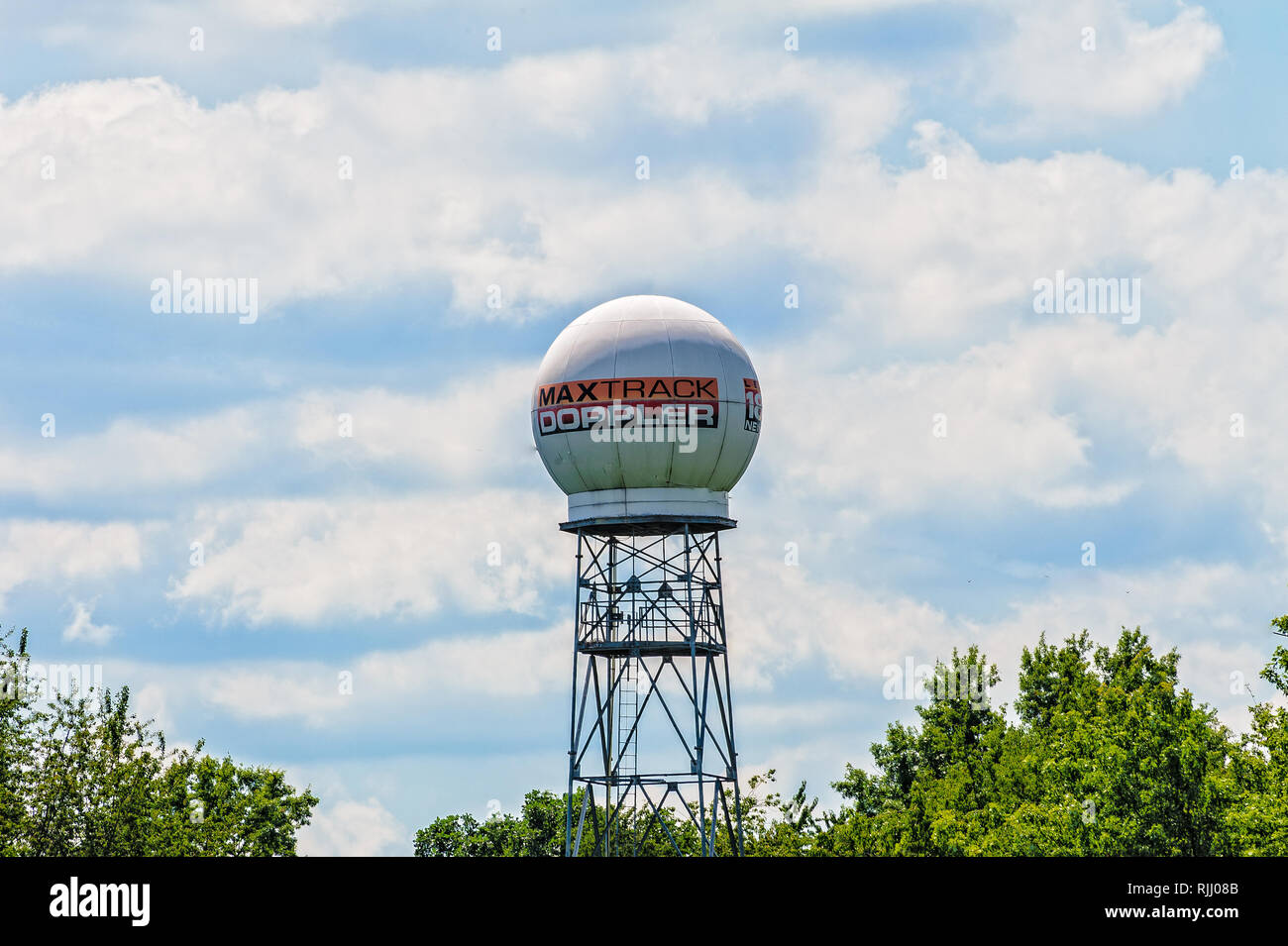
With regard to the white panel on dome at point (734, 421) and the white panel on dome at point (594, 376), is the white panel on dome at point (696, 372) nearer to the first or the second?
the white panel on dome at point (734, 421)

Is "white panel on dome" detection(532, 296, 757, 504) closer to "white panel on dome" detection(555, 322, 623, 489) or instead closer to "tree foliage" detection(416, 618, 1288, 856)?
"white panel on dome" detection(555, 322, 623, 489)

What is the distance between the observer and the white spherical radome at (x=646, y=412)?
1937 inches

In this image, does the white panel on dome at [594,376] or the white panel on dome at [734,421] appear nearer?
the white panel on dome at [594,376]

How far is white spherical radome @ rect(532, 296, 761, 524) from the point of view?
49.2 m

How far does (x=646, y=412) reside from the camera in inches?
1935

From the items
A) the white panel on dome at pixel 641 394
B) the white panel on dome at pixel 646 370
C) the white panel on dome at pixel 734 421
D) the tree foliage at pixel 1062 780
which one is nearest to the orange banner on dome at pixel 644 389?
the white panel on dome at pixel 641 394

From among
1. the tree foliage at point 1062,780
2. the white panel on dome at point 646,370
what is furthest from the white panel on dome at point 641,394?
the tree foliage at point 1062,780

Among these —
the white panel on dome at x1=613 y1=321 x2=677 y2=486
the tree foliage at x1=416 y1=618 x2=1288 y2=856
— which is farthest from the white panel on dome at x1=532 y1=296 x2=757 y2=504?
the tree foliage at x1=416 y1=618 x2=1288 y2=856

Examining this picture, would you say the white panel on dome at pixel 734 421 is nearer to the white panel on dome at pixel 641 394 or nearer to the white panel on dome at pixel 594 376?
the white panel on dome at pixel 641 394

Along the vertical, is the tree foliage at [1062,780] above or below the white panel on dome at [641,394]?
below
